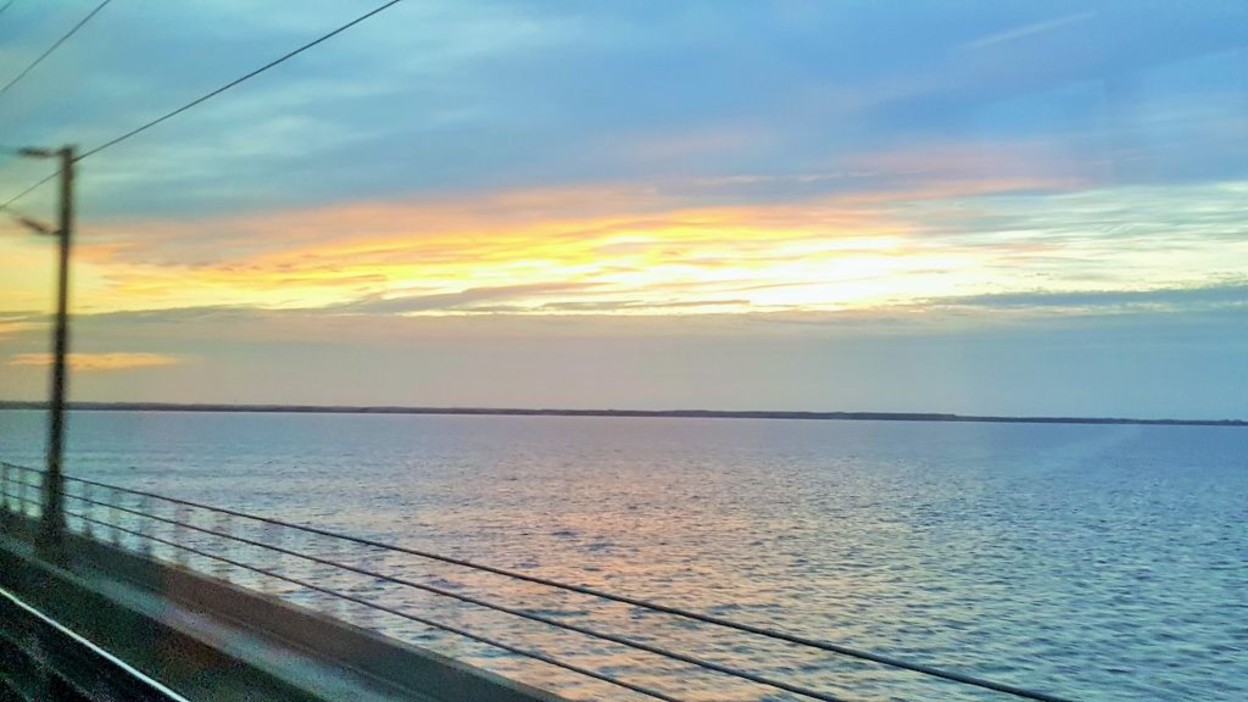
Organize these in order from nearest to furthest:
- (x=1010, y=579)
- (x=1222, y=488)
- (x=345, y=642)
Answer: (x=345, y=642) → (x=1010, y=579) → (x=1222, y=488)

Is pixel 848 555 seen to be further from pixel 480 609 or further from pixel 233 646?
pixel 233 646

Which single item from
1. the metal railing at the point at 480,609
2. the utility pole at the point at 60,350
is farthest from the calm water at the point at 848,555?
the utility pole at the point at 60,350

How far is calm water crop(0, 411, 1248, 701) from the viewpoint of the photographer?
2384cm

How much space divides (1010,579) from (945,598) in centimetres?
657

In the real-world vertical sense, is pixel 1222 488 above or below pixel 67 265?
below

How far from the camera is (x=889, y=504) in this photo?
227ft

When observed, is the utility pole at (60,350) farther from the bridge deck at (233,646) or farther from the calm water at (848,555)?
the calm water at (848,555)

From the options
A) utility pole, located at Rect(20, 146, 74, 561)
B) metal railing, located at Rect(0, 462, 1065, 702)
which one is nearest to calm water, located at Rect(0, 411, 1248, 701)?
metal railing, located at Rect(0, 462, 1065, 702)

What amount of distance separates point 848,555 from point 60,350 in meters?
31.5

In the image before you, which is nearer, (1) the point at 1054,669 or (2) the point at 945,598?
(1) the point at 1054,669

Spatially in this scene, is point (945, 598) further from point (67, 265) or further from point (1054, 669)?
point (67, 265)

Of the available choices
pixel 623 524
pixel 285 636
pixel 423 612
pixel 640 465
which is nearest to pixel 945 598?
pixel 423 612

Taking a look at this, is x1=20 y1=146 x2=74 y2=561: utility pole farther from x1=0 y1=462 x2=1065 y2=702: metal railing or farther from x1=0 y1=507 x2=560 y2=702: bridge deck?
x1=0 y1=507 x2=560 y2=702: bridge deck

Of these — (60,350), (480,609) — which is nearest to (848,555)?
(480,609)
